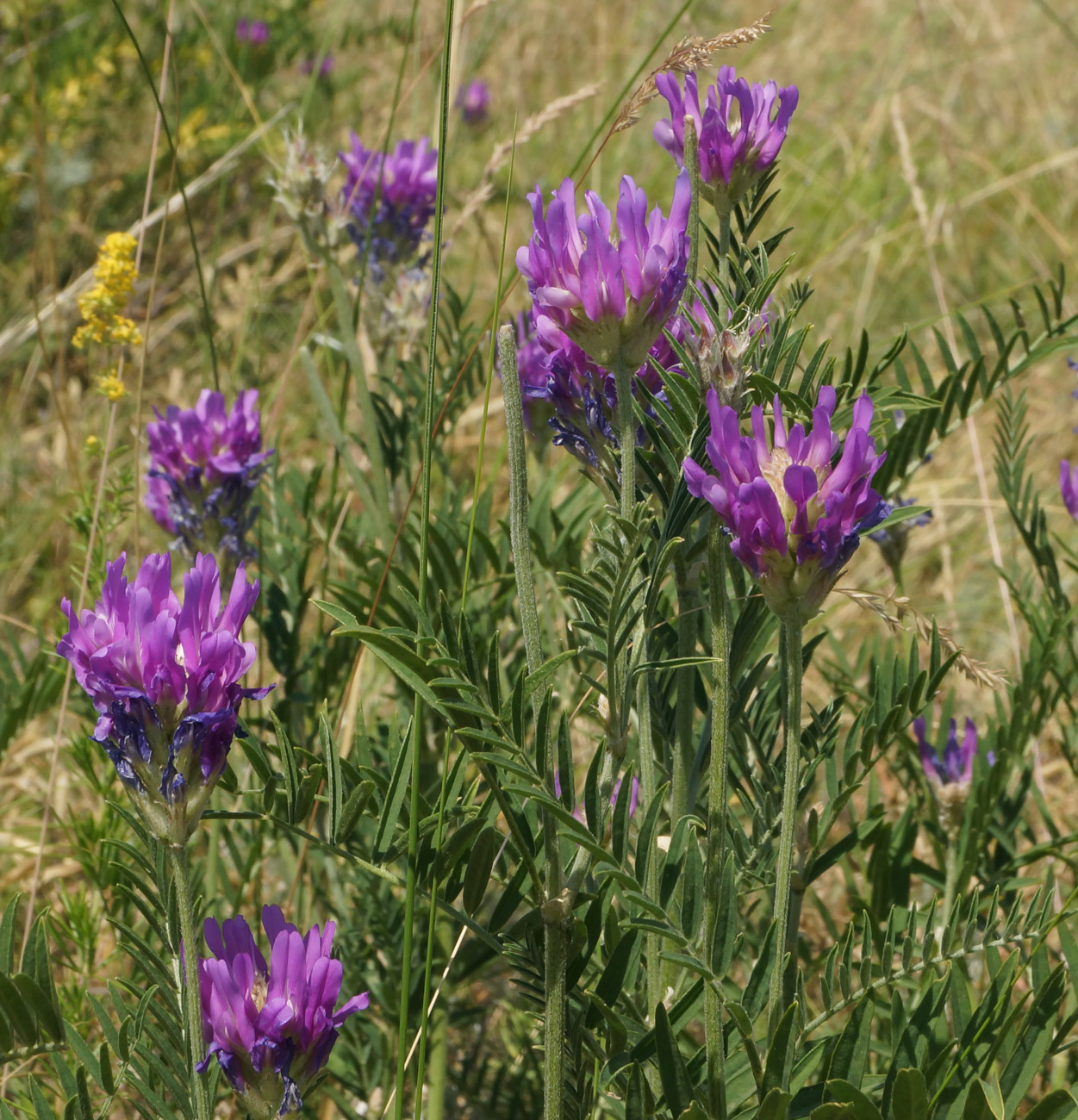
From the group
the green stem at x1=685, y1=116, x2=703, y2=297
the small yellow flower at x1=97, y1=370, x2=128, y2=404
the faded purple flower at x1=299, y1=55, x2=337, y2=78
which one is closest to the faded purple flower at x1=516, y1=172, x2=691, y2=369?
the green stem at x1=685, y1=116, x2=703, y2=297

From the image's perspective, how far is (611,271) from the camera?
812 millimetres

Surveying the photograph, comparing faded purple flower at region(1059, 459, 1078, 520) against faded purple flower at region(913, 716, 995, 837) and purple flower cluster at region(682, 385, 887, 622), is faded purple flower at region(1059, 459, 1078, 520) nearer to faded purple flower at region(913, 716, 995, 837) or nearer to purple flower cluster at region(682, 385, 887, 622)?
faded purple flower at region(913, 716, 995, 837)

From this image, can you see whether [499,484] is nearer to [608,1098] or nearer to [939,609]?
[939,609]

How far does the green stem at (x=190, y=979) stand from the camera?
0.79m

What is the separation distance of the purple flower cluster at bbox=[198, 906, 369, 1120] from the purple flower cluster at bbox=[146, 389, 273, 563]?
0.64 metres

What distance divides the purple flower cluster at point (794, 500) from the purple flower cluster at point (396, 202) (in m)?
1.06

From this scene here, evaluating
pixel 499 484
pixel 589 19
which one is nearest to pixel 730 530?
pixel 499 484

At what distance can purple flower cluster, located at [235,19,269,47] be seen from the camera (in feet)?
11.5

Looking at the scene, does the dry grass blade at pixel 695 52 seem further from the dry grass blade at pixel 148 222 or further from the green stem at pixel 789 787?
the dry grass blade at pixel 148 222

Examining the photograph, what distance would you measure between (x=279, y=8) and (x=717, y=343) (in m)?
3.43

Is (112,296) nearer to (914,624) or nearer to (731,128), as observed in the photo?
(731,128)

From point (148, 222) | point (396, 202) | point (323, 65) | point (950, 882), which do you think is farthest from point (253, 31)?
point (950, 882)

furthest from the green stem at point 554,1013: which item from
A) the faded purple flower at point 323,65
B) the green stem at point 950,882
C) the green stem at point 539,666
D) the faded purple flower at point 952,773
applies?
the faded purple flower at point 323,65

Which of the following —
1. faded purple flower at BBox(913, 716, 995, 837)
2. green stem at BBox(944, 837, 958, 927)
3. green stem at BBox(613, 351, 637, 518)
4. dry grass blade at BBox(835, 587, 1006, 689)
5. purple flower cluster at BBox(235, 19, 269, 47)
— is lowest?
green stem at BBox(944, 837, 958, 927)
